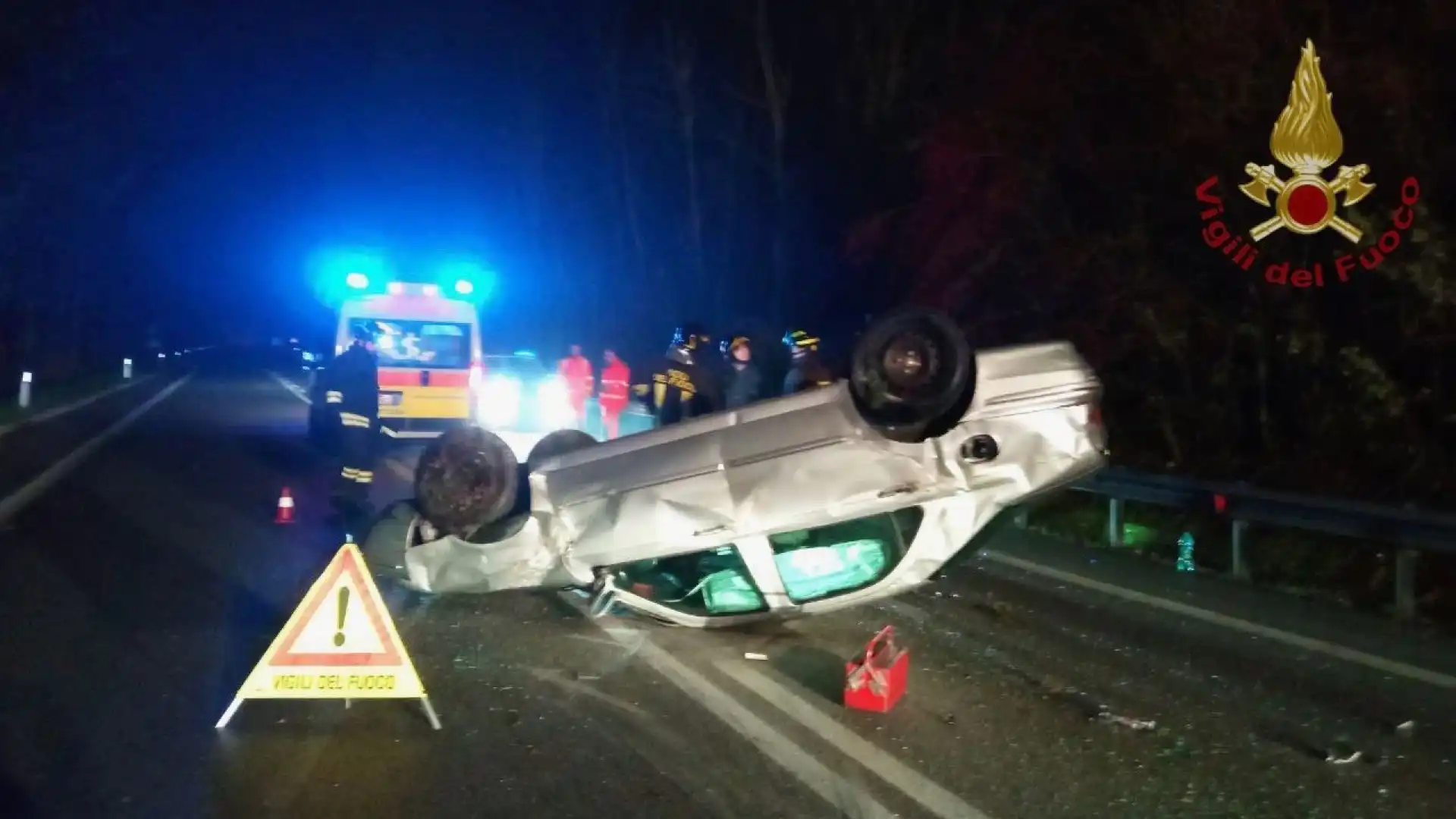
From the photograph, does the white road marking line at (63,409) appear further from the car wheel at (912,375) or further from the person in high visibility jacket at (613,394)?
the car wheel at (912,375)

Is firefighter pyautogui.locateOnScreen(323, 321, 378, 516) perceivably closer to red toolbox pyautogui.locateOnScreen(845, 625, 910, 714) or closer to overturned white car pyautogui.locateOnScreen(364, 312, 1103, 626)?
overturned white car pyautogui.locateOnScreen(364, 312, 1103, 626)

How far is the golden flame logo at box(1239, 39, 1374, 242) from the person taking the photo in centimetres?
1299

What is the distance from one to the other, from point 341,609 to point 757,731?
185cm

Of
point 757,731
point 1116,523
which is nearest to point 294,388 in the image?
point 1116,523

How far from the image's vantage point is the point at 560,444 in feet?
27.3

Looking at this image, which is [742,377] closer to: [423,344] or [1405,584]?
[1405,584]


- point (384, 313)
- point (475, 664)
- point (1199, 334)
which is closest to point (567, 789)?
point (475, 664)

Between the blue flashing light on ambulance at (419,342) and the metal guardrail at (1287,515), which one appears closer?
the metal guardrail at (1287,515)

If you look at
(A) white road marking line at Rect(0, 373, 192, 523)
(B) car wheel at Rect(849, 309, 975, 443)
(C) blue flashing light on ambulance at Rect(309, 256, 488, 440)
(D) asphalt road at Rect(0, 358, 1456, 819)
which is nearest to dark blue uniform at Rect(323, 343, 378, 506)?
(D) asphalt road at Rect(0, 358, 1456, 819)

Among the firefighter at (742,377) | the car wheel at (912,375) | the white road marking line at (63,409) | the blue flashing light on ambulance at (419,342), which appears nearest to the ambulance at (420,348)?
the blue flashing light on ambulance at (419,342)

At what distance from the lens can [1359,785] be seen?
5672 mm

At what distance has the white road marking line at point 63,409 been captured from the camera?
2398 centimetres

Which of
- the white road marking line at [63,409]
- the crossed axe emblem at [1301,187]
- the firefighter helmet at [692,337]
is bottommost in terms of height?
the white road marking line at [63,409]

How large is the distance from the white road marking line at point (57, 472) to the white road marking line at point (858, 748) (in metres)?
8.47
